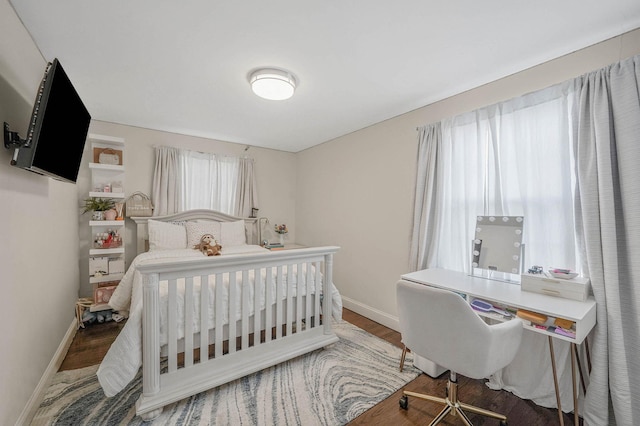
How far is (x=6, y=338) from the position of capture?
132cm

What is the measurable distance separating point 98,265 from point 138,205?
851 millimetres

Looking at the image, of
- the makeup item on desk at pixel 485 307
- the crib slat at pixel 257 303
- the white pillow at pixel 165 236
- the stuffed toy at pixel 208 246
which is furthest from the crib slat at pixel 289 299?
the white pillow at pixel 165 236

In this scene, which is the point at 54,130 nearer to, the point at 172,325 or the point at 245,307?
the point at 172,325

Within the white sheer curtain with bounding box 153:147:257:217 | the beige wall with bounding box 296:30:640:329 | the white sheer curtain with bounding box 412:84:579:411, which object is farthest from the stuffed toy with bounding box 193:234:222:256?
the white sheer curtain with bounding box 412:84:579:411

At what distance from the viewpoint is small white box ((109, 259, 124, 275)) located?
9.75 ft

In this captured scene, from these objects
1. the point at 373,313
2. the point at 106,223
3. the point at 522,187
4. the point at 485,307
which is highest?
the point at 522,187

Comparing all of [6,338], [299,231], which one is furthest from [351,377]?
[299,231]

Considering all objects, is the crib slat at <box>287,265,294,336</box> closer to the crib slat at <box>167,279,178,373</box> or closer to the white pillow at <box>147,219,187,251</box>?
the crib slat at <box>167,279,178,373</box>

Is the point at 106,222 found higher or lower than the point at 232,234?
higher

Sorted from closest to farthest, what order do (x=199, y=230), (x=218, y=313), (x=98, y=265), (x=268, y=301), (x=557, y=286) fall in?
(x=557, y=286)
(x=218, y=313)
(x=268, y=301)
(x=98, y=265)
(x=199, y=230)

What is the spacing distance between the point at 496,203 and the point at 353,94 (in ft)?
5.19

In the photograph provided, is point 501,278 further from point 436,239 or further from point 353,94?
point 353,94

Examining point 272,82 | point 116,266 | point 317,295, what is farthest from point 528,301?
point 116,266

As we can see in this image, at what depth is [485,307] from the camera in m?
1.71
